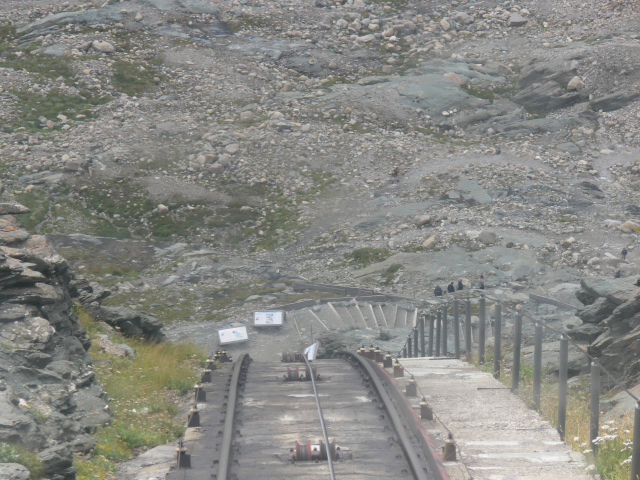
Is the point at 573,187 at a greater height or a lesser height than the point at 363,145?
lesser

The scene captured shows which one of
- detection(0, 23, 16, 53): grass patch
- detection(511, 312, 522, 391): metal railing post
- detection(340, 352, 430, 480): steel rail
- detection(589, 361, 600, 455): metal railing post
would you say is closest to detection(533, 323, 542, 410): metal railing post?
detection(511, 312, 522, 391): metal railing post

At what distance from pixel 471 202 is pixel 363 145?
12055 mm

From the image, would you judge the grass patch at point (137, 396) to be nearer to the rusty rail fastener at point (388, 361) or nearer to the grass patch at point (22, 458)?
the grass patch at point (22, 458)

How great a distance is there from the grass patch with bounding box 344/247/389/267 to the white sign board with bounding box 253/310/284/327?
43.5 feet

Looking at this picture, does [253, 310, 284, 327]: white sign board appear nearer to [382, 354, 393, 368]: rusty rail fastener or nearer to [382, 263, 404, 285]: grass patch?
[382, 263, 404, 285]: grass patch

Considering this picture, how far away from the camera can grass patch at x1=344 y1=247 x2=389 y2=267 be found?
42.7 meters

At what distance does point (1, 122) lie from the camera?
193 feet

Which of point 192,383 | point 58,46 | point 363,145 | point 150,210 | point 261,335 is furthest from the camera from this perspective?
point 58,46

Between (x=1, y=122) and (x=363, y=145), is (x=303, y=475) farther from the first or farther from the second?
(x=1, y=122)

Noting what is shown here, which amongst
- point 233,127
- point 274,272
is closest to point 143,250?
point 274,272

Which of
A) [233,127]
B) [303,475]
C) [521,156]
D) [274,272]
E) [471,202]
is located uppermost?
[233,127]

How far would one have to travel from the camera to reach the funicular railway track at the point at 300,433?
7.84 metres

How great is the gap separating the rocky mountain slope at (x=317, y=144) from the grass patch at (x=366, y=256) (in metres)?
0.15

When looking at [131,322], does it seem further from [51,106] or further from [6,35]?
[6,35]
